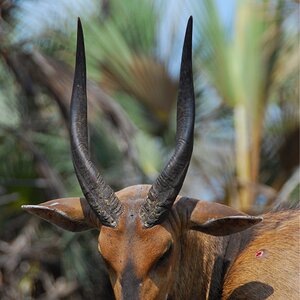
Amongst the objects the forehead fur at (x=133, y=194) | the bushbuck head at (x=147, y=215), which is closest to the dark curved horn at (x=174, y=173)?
the bushbuck head at (x=147, y=215)

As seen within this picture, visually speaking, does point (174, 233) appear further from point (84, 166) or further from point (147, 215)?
point (84, 166)

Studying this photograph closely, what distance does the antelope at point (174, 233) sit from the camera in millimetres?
7227

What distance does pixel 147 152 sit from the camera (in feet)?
56.7

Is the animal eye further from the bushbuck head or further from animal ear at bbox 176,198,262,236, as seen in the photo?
animal ear at bbox 176,198,262,236

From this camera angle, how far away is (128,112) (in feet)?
56.1

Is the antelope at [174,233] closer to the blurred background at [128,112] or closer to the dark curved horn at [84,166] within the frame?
the dark curved horn at [84,166]

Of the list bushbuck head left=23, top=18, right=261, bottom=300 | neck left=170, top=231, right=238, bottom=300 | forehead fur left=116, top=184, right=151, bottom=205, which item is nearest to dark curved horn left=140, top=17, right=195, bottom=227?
bushbuck head left=23, top=18, right=261, bottom=300

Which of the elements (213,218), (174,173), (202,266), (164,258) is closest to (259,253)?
(202,266)

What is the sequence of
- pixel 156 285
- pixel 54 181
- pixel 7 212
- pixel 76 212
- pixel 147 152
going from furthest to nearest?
pixel 147 152
pixel 7 212
pixel 54 181
pixel 76 212
pixel 156 285

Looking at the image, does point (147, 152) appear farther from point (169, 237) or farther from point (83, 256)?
point (169, 237)

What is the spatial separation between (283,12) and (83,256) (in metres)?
5.06

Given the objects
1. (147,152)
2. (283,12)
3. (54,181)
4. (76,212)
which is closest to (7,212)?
(54,181)

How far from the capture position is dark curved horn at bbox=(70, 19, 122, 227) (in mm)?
7441

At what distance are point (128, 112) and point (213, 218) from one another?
31.7 feet
